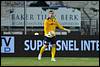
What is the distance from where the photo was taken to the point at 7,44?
59.5 feet

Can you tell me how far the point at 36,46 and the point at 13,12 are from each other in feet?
15.5

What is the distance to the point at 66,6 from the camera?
937 inches

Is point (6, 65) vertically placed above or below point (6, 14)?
below

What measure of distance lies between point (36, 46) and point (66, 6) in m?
6.21

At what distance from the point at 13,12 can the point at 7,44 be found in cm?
449

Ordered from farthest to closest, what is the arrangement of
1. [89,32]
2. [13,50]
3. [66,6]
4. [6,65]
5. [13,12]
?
[66,6]
[13,12]
[89,32]
[13,50]
[6,65]

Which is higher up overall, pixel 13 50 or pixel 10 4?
pixel 10 4

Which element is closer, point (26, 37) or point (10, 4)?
point (26, 37)

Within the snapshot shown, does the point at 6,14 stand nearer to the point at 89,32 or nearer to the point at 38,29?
the point at 38,29

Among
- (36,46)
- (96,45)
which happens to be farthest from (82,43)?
(36,46)

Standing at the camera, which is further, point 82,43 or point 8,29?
point 8,29

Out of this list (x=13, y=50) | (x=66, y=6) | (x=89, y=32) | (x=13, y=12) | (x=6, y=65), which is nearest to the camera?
(x=6, y=65)

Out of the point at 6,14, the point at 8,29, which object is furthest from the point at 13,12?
the point at 8,29

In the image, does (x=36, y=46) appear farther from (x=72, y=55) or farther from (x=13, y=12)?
(x=13, y=12)
